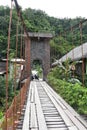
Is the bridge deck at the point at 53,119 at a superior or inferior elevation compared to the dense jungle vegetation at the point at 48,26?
inferior

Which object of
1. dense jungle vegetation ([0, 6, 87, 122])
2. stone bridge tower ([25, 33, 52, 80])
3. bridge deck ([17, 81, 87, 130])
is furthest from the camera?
stone bridge tower ([25, 33, 52, 80])

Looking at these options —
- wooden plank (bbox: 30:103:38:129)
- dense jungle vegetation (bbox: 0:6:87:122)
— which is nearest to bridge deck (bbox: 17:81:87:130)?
wooden plank (bbox: 30:103:38:129)

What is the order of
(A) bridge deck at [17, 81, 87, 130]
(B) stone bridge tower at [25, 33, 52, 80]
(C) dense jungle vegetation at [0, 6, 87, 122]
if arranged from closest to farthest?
(A) bridge deck at [17, 81, 87, 130] → (C) dense jungle vegetation at [0, 6, 87, 122] → (B) stone bridge tower at [25, 33, 52, 80]

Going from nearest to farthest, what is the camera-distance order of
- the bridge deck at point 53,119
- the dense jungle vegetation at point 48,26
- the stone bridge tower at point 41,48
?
the bridge deck at point 53,119, the dense jungle vegetation at point 48,26, the stone bridge tower at point 41,48

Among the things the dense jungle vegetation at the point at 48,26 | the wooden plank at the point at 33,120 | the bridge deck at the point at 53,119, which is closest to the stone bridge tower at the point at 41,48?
the dense jungle vegetation at the point at 48,26

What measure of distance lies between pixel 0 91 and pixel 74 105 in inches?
382

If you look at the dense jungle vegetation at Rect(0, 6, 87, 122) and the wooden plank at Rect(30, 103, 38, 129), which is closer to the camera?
the wooden plank at Rect(30, 103, 38, 129)

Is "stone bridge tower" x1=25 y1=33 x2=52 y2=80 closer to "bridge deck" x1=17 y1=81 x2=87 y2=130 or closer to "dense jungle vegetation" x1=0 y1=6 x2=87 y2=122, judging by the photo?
"dense jungle vegetation" x1=0 y1=6 x2=87 y2=122

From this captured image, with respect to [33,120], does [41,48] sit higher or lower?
higher

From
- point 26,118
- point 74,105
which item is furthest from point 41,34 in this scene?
point 26,118

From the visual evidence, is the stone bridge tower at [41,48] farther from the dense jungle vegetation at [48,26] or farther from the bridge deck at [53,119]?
the bridge deck at [53,119]

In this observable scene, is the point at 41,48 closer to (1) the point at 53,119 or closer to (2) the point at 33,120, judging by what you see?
(1) the point at 53,119

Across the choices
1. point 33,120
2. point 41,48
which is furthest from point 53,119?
point 41,48

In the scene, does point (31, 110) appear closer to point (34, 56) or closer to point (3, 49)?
point (3, 49)
